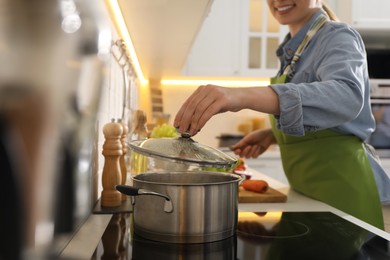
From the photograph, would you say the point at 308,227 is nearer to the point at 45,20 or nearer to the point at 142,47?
the point at 45,20

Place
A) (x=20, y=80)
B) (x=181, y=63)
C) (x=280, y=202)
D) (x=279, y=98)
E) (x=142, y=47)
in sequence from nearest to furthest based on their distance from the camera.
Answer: (x=20, y=80)
(x=279, y=98)
(x=280, y=202)
(x=142, y=47)
(x=181, y=63)

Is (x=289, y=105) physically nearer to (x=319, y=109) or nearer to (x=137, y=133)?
(x=319, y=109)

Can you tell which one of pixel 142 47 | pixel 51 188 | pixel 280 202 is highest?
pixel 142 47

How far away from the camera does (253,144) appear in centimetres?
134

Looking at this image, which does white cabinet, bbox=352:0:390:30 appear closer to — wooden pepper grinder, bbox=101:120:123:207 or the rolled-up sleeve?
the rolled-up sleeve

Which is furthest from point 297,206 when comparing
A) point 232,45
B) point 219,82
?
point 219,82

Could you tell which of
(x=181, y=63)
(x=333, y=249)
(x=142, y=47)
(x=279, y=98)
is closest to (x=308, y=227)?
(x=333, y=249)

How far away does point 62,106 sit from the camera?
0.31ft

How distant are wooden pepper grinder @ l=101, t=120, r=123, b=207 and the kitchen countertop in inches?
2.2

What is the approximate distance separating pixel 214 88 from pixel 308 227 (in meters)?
0.32

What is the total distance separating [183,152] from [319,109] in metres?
0.32

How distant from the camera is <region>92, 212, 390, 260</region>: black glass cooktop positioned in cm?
57

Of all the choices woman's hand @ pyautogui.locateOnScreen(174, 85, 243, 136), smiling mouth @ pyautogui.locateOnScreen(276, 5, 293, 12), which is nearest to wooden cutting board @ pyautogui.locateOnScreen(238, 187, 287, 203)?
woman's hand @ pyautogui.locateOnScreen(174, 85, 243, 136)

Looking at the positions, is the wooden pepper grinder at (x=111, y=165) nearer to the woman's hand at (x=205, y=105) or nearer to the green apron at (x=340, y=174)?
the woman's hand at (x=205, y=105)
